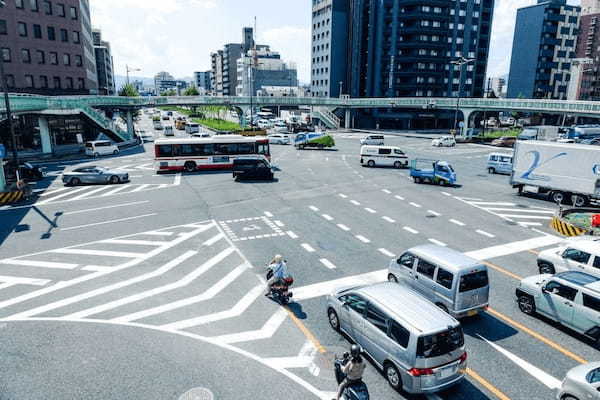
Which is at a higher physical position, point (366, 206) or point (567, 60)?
point (567, 60)

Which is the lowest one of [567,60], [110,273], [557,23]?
[110,273]

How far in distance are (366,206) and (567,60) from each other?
128270mm

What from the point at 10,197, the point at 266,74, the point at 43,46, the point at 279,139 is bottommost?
the point at 10,197

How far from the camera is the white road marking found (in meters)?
10.1

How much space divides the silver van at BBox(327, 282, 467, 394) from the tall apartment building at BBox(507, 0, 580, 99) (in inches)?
5088

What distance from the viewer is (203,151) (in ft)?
130

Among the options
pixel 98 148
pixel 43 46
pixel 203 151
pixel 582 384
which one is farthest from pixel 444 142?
pixel 43 46

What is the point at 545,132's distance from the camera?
65.1 metres

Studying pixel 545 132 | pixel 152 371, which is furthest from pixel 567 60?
pixel 152 371

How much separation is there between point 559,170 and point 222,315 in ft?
86.2

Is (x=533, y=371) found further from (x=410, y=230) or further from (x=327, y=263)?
(x=410, y=230)

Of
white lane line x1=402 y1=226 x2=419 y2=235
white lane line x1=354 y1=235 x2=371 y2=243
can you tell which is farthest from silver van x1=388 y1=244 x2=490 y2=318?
white lane line x1=402 y1=226 x2=419 y2=235

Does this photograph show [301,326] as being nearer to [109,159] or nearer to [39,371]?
[39,371]

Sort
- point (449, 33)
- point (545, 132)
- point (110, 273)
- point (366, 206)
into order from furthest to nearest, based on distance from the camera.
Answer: point (449, 33), point (545, 132), point (366, 206), point (110, 273)
